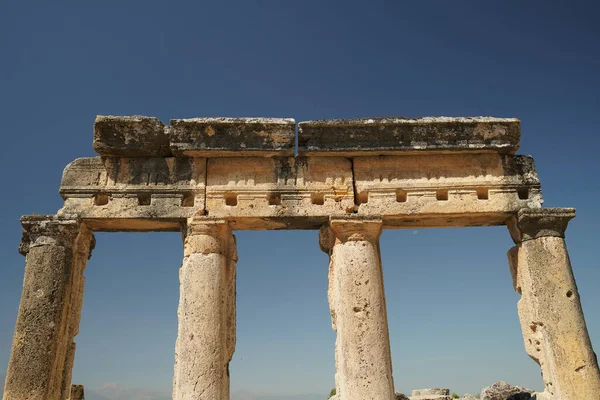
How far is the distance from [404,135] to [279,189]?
7.96ft

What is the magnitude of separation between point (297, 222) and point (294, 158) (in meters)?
1.17

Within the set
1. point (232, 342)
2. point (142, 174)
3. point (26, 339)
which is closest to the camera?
point (26, 339)

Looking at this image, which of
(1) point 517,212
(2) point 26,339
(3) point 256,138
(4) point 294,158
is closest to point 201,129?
(3) point 256,138

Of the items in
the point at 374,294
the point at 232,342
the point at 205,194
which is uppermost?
the point at 205,194

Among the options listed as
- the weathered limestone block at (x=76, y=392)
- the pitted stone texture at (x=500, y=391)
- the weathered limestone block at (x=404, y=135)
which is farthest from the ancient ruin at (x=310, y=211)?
the weathered limestone block at (x=76, y=392)

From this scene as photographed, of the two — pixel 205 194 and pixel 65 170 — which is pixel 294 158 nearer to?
pixel 205 194

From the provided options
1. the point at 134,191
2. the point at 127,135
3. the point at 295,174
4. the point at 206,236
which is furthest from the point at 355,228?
the point at 127,135

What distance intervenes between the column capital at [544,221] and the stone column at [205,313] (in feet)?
16.5

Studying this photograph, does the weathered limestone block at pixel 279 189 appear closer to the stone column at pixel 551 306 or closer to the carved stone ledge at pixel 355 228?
the carved stone ledge at pixel 355 228

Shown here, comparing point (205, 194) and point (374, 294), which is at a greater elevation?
point (205, 194)

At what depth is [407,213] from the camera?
932 cm

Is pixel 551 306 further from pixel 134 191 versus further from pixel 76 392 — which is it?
pixel 76 392

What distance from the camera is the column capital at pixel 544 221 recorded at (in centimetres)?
911

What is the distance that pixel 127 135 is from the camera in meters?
9.41
